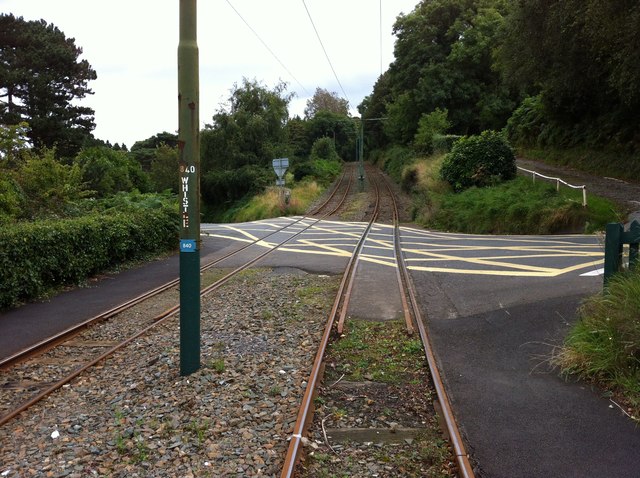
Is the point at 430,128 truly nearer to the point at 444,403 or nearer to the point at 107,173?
the point at 107,173

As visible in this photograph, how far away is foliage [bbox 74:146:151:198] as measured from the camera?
31609mm

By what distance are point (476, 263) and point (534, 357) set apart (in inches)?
232

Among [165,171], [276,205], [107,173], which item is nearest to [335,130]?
[165,171]

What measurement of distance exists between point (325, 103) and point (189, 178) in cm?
11726

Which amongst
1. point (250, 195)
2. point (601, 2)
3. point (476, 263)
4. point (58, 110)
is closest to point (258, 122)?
point (250, 195)

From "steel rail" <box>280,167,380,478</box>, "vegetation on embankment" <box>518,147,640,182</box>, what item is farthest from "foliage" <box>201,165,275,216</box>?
"steel rail" <box>280,167,380,478</box>

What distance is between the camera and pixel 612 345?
478 cm

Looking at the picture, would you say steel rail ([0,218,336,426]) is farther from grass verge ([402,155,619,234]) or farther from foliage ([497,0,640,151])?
foliage ([497,0,640,151])

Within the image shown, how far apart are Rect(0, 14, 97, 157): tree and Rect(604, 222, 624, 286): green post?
32209 mm

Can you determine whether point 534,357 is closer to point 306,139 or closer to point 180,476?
point 180,476

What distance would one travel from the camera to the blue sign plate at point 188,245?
5379 millimetres

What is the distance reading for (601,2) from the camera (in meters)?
14.7

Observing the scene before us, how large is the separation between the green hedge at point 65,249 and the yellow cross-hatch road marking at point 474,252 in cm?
434

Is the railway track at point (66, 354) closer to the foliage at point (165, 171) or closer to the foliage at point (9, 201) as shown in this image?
the foliage at point (9, 201)
